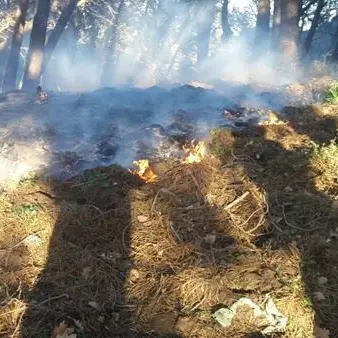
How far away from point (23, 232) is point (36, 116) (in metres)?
4.23

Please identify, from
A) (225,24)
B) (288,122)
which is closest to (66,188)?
(288,122)

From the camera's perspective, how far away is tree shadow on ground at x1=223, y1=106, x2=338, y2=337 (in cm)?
376

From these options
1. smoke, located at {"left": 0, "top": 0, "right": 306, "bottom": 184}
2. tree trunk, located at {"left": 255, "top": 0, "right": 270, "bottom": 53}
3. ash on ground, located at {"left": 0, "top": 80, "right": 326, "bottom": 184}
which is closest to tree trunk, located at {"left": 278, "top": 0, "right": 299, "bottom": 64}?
smoke, located at {"left": 0, "top": 0, "right": 306, "bottom": 184}

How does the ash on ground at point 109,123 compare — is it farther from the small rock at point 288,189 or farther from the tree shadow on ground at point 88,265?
the small rock at point 288,189

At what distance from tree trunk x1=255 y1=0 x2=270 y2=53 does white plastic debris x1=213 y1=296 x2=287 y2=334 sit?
1723cm

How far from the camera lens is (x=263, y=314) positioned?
3.51m

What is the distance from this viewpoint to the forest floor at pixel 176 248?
350 centimetres

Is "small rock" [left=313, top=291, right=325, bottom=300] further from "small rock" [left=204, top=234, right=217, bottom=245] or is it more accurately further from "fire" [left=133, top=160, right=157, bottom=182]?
→ "fire" [left=133, top=160, right=157, bottom=182]

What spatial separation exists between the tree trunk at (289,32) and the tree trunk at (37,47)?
285 inches

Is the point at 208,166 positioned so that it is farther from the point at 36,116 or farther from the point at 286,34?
the point at 286,34

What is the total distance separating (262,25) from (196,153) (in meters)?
15.2

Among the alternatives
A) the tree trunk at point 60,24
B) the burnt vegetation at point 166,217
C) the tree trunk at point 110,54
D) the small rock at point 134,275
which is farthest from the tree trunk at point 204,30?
the small rock at point 134,275

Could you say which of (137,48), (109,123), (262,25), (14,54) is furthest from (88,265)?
(137,48)

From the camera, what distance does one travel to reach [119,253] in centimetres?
424
